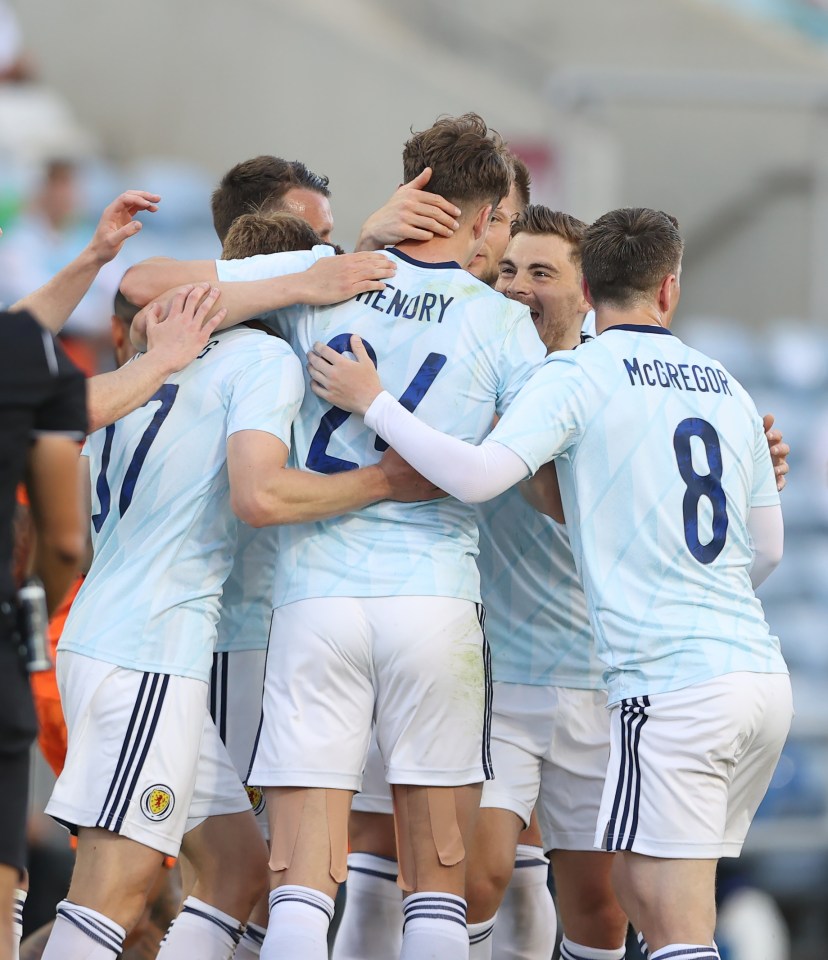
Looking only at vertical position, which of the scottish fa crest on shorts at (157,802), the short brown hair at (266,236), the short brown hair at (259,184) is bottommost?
the scottish fa crest on shorts at (157,802)

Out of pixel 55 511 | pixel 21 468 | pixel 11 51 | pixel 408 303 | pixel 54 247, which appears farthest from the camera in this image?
pixel 11 51

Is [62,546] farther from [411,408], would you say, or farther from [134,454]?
[411,408]

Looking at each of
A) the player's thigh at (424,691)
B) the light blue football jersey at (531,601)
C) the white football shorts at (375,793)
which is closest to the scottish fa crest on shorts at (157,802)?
the player's thigh at (424,691)

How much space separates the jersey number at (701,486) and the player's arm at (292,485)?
682 millimetres

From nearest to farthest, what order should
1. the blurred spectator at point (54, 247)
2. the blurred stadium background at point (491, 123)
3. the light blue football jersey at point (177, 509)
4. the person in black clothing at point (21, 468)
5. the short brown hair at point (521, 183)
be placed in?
the person in black clothing at point (21, 468) → the light blue football jersey at point (177, 509) → the short brown hair at point (521, 183) → the blurred spectator at point (54, 247) → the blurred stadium background at point (491, 123)

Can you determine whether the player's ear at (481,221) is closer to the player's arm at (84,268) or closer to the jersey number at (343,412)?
the jersey number at (343,412)

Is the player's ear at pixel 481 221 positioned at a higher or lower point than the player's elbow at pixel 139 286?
higher

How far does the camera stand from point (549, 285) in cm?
467

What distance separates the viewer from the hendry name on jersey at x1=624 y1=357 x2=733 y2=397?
3783 millimetres

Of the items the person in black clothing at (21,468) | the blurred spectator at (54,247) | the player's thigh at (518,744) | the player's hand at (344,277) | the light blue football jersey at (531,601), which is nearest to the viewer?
the person in black clothing at (21,468)

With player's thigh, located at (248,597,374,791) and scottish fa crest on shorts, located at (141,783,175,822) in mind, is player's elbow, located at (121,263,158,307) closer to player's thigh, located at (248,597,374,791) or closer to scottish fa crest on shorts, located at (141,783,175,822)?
player's thigh, located at (248,597,374,791)

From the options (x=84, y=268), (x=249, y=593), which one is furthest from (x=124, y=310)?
(x=249, y=593)

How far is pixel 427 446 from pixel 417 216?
690mm

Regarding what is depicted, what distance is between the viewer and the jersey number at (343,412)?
12.7 ft
